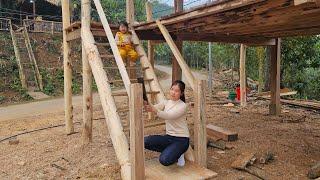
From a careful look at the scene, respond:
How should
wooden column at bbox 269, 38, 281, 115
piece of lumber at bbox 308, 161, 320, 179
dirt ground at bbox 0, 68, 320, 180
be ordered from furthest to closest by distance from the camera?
1. wooden column at bbox 269, 38, 281, 115
2. dirt ground at bbox 0, 68, 320, 180
3. piece of lumber at bbox 308, 161, 320, 179

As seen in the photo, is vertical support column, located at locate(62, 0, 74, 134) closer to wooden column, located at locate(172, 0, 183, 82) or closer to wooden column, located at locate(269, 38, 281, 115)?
wooden column, located at locate(172, 0, 183, 82)

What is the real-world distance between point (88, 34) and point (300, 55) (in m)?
13.1

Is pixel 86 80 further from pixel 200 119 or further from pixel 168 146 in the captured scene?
pixel 200 119

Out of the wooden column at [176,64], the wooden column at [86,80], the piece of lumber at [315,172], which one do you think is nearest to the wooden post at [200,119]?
the piece of lumber at [315,172]

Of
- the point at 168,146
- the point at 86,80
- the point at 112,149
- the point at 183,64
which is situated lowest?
the point at 112,149

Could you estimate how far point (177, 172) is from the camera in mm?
5438

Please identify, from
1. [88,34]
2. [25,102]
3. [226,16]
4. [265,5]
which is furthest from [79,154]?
[25,102]

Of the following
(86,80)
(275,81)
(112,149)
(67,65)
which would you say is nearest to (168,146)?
(112,149)

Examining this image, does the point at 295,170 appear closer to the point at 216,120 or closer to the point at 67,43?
the point at 216,120

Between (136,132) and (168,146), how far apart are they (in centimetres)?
103

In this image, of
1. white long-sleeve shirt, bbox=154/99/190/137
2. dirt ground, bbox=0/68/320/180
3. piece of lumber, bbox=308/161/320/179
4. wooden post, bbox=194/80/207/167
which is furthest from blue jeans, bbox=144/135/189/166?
piece of lumber, bbox=308/161/320/179

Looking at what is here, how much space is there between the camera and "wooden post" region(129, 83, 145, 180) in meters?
4.68

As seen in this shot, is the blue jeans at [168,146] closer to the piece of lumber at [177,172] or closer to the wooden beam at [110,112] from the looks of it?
the piece of lumber at [177,172]

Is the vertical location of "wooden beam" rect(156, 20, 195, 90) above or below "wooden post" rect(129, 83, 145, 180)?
above
